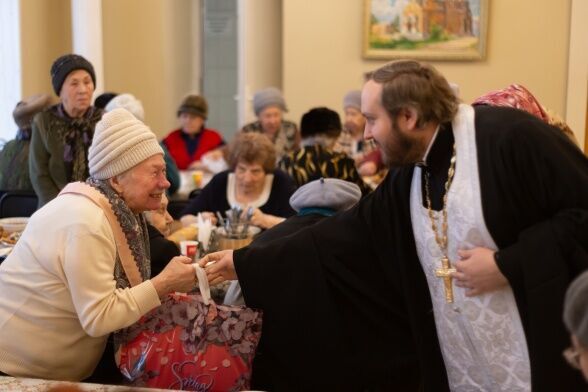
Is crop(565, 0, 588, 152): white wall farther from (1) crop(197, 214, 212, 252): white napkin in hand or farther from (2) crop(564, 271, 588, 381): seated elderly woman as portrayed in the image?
(2) crop(564, 271, 588, 381): seated elderly woman

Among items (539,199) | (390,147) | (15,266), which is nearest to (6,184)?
(15,266)

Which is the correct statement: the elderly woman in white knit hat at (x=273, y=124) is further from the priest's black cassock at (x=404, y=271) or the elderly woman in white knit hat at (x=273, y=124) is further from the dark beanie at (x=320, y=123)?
the priest's black cassock at (x=404, y=271)

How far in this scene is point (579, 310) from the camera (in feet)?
4.82

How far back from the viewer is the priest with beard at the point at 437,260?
2135mm

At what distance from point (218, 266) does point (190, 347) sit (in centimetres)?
31

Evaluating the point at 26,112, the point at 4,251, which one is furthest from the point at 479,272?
the point at 26,112

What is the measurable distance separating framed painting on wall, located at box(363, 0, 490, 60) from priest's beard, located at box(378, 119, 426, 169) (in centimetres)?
590

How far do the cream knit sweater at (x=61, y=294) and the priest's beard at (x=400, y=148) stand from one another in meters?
0.84

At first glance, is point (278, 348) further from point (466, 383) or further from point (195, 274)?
point (466, 383)

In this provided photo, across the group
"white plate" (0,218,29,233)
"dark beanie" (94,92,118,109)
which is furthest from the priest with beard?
"dark beanie" (94,92,118,109)

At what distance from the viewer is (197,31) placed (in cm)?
934

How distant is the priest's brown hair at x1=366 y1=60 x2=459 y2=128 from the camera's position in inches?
89.1

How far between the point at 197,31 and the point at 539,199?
7.64m

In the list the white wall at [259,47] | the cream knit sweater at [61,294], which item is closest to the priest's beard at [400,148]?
the cream knit sweater at [61,294]
